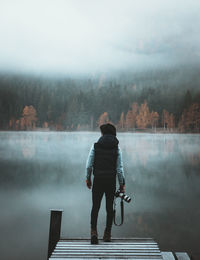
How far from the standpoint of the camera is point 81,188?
18.9 metres

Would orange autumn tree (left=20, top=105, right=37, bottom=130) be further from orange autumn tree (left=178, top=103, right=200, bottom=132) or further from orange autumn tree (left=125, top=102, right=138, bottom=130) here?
orange autumn tree (left=178, top=103, right=200, bottom=132)

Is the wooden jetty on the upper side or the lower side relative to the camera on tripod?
lower

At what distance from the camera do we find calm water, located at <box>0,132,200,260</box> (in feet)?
33.9

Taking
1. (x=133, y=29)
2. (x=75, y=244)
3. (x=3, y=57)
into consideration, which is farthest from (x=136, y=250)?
(x=3, y=57)

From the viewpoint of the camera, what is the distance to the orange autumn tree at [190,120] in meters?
28.0

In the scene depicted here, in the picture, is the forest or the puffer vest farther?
the forest

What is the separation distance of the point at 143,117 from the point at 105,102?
15.9ft

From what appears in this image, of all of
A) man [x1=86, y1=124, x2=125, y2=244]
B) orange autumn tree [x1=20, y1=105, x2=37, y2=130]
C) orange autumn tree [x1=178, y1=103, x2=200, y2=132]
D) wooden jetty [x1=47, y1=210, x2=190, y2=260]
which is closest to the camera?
wooden jetty [x1=47, y1=210, x2=190, y2=260]

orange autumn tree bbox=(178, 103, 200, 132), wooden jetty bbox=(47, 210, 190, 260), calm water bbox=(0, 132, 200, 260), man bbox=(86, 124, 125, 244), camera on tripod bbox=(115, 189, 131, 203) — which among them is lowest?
calm water bbox=(0, 132, 200, 260)

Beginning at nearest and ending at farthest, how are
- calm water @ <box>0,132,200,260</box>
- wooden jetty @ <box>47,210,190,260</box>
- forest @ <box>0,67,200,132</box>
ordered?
1. wooden jetty @ <box>47,210,190,260</box>
2. calm water @ <box>0,132,200,260</box>
3. forest @ <box>0,67,200,132</box>

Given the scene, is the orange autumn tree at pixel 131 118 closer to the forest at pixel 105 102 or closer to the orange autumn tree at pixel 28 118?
the forest at pixel 105 102

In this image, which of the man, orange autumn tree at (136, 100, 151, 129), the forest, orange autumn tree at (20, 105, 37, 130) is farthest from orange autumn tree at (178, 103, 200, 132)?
the man

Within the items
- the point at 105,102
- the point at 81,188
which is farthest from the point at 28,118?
the point at 81,188

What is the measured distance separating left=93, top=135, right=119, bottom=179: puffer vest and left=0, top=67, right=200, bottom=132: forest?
2584cm
